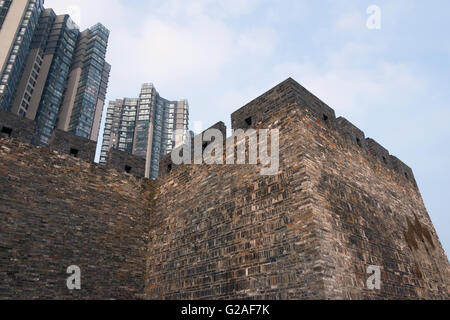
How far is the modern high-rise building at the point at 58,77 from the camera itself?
44.9 meters

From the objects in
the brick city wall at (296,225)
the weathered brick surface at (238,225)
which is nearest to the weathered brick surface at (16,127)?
the weathered brick surface at (238,225)

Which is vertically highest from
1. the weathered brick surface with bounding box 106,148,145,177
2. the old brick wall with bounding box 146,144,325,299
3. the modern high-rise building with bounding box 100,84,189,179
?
the modern high-rise building with bounding box 100,84,189,179

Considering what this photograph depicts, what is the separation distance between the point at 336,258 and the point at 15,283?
8199mm

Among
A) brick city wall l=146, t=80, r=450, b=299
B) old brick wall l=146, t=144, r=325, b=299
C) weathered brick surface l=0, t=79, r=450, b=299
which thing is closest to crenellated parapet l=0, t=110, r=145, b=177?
weathered brick surface l=0, t=79, r=450, b=299

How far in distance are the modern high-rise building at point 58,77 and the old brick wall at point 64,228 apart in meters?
36.3

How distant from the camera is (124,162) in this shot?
505 inches

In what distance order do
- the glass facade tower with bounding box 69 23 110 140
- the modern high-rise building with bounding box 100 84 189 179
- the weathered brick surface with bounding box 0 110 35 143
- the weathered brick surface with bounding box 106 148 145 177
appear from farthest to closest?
the modern high-rise building with bounding box 100 84 189 179 < the glass facade tower with bounding box 69 23 110 140 < the weathered brick surface with bounding box 106 148 145 177 < the weathered brick surface with bounding box 0 110 35 143

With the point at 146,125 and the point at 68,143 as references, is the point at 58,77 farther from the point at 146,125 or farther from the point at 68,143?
the point at 68,143

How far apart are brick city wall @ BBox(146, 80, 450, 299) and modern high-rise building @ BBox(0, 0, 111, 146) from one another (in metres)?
39.2

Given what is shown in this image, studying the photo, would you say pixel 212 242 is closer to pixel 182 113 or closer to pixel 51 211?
pixel 51 211

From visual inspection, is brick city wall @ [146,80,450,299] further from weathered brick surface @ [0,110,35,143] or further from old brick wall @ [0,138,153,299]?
weathered brick surface @ [0,110,35,143]

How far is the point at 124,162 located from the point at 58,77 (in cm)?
4499

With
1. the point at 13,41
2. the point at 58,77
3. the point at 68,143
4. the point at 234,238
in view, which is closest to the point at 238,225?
the point at 234,238

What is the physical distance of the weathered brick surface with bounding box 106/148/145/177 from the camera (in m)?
12.5
